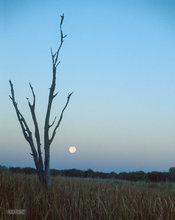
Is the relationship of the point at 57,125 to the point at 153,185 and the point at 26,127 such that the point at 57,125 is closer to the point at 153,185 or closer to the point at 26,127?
the point at 26,127

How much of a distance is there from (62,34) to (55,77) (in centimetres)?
107

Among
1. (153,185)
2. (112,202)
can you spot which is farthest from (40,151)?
(153,185)

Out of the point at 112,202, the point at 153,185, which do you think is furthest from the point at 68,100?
the point at 153,185

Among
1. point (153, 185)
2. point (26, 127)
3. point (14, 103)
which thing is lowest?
point (153, 185)

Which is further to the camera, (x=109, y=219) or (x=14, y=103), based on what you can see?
(x=14, y=103)

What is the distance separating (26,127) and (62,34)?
2.34 m

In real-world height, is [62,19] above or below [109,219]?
above

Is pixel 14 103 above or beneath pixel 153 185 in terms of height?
above

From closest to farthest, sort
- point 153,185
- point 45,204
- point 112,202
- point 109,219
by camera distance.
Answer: point 109,219 → point 45,204 → point 112,202 → point 153,185

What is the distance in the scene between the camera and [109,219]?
99.1 inches

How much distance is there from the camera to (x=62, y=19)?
20.6 ft

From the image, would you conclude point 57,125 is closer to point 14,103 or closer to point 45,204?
point 14,103

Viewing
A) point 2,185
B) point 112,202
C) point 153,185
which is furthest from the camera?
point 153,185

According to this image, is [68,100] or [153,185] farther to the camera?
[153,185]
